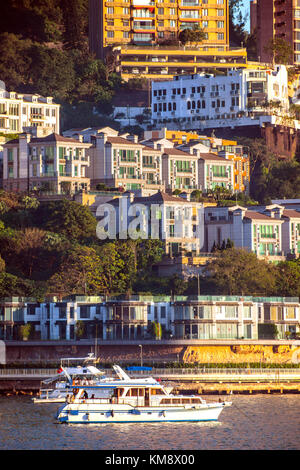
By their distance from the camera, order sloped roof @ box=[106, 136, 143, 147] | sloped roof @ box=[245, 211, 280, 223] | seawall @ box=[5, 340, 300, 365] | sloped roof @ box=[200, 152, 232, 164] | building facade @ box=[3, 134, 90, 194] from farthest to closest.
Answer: sloped roof @ box=[200, 152, 232, 164] < sloped roof @ box=[106, 136, 143, 147] < building facade @ box=[3, 134, 90, 194] < sloped roof @ box=[245, 211, 280, 223] < seawall @ box=[5, 340, 300, 365]

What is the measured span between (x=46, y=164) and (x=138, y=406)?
55.8 m

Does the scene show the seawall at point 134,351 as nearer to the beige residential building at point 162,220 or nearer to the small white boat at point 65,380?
the small white boat at point 65,380

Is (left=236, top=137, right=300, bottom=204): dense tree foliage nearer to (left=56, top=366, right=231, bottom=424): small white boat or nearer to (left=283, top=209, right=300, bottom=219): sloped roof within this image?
(left=283, top=209, right=300, bottom=219): sloped roof

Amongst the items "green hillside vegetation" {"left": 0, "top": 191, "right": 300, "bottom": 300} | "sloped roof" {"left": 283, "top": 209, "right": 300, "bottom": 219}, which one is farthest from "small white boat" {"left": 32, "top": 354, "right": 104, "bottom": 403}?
"sloped roof" {"left": 283, "top": 209, "right": 300, "bottom": 219}

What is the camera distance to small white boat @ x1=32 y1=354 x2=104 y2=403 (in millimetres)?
119125

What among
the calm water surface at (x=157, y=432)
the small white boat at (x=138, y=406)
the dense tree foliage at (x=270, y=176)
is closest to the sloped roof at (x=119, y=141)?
the dense tree foliage at (x=270, y=176)

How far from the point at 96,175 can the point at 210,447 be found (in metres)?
71.6

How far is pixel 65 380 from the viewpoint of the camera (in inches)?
4941

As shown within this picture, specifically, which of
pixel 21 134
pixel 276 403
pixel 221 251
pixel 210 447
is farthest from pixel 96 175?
pixel 210 447

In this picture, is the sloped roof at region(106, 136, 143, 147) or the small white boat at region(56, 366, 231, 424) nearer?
the small white boat at region(56, 366, 231, 424)

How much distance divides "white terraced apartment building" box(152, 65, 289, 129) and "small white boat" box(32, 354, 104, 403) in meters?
66.0

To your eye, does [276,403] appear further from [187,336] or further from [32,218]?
[32,218]

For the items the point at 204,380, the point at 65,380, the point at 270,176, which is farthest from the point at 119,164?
the point at 65,380
